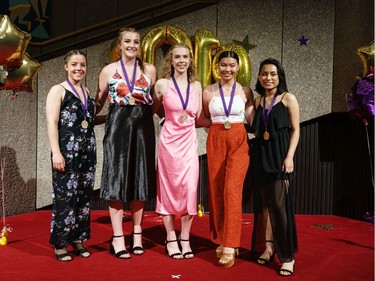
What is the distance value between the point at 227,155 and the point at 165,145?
17.3 inches

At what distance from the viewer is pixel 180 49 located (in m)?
3.21

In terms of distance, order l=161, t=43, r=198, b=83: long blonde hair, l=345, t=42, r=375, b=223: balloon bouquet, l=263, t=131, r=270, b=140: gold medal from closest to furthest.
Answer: l=263, t=131, r=270, b=140: gold medal
l=161, t=43, r=198, b=83: long blonde hair
l=345, t=42, r=375, b=223: balloon bouquet

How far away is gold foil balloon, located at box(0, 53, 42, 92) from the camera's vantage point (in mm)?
3602

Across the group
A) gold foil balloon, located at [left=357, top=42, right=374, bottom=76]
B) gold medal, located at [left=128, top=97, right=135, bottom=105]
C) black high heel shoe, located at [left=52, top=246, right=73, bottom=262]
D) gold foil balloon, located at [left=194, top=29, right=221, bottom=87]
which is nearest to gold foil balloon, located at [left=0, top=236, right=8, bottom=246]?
black high heel shoe, located at [left=52, top=246, right=73, bottom=262]

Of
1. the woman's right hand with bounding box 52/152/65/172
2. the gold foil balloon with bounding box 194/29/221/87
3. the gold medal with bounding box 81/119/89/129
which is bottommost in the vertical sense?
the woman's right hand with bounding box 52/152/65/172

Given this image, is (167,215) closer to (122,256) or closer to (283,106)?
(122,256)

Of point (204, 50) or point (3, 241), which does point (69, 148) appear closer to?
point (3, 241)

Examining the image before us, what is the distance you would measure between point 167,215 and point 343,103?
2.72 metres

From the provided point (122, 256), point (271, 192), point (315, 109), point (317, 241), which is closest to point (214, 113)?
point (271, 192)

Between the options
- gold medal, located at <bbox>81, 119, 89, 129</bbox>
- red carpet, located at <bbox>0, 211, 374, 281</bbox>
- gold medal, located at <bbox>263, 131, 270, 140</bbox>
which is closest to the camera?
red carpet, located at <bbox>0, 211, 374, 281</bbox>

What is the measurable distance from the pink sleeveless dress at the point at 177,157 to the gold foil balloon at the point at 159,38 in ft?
5.99

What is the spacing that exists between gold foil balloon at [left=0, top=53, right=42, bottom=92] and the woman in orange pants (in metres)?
1.49

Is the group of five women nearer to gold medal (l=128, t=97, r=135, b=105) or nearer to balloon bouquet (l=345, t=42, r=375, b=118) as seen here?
gold medal (l=128, t=97, r=135, b=105)

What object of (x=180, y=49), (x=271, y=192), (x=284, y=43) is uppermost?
(x=284, y=43)
